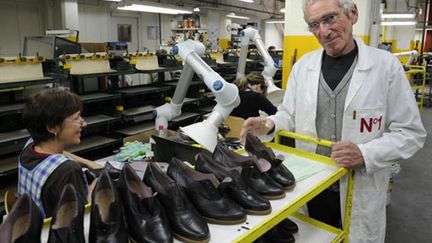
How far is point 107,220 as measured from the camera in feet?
2.76

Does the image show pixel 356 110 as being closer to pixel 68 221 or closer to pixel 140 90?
pixel 68 221

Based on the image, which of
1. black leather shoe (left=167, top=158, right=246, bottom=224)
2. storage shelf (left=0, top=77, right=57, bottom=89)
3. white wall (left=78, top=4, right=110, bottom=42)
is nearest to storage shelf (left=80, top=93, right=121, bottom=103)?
storage shelf (left=0, top=77, right=57, bottom=89)

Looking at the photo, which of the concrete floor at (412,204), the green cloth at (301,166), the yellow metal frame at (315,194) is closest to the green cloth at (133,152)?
the yellow metal frame at (315,194)

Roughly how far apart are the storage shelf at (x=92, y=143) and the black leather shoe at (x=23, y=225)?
2972mm

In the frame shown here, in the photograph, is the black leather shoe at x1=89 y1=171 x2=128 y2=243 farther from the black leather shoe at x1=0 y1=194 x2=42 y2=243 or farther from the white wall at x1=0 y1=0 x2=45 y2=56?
the white wall at x1=0 y1=0 x2=45 y2=56

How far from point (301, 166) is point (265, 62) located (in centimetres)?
216

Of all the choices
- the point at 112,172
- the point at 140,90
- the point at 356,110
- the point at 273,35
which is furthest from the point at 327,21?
the point at 273,35

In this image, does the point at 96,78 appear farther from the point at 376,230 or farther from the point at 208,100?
the point at 376,230

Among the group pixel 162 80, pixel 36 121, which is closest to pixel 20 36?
pixel 162 80

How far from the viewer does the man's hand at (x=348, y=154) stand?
1.34 meters

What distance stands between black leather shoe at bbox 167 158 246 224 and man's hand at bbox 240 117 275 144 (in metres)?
0.53

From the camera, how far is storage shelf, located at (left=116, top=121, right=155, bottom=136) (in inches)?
165

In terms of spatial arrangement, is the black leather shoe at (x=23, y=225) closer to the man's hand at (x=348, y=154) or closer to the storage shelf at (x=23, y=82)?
the man's hand at (x=348, y=154)

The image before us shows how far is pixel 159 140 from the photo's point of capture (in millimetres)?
2848
